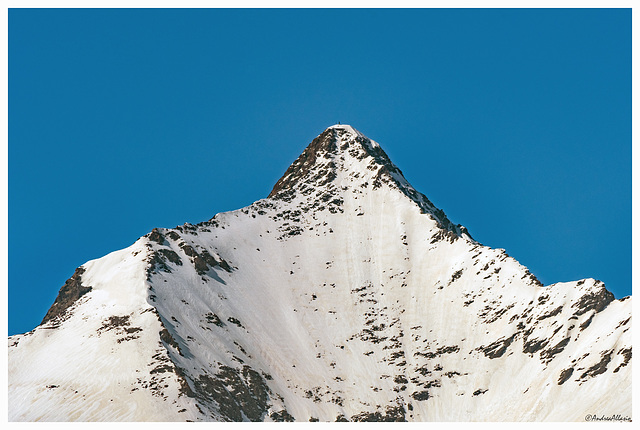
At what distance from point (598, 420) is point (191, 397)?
233 ft
